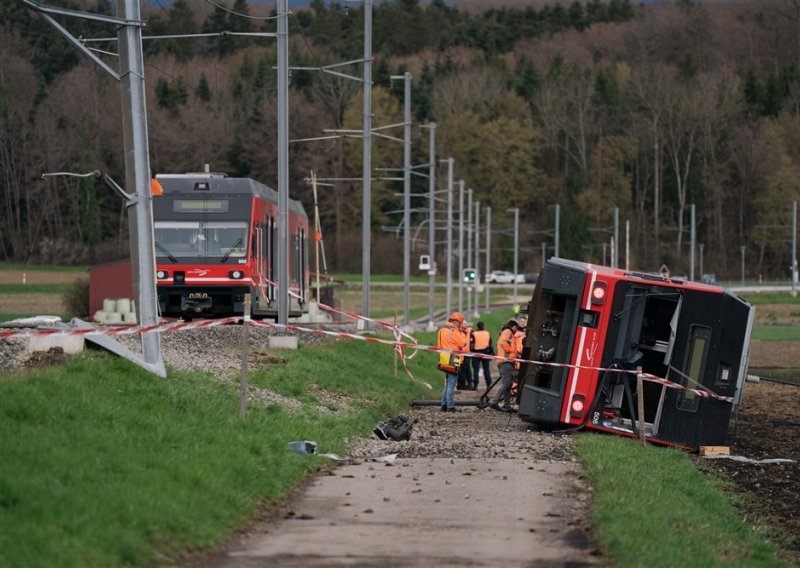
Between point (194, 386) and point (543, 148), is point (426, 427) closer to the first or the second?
point (194, 386)

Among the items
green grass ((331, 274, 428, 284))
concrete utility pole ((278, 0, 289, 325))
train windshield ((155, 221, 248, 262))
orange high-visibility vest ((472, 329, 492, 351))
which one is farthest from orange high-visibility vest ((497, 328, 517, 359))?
green grass ((331, 274, 428, 284))

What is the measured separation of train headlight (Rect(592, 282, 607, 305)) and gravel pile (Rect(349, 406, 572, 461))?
1941mm

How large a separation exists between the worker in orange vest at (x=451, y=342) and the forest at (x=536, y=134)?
56.3 m

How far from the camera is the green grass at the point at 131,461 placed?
10.2m

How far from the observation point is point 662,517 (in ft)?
42.8

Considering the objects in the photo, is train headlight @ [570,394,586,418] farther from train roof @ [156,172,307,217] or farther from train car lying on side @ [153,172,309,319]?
train roof @ [156,172,307,217]

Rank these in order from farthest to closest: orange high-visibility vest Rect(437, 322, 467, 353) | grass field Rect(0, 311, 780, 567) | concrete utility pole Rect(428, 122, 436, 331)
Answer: concrete utility pole Rect(428, 122, 436, 331)
orange high-visibility vest Rect(437, 322, 467, 353)
grass field Rect(0, 311, 780, 567)

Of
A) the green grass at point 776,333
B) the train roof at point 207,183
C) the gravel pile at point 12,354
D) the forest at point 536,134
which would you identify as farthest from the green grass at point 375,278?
the gravel pile at point 12,354

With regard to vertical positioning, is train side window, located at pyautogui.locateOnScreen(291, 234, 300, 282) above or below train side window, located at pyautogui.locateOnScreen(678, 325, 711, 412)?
below

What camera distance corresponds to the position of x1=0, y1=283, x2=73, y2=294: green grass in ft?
219

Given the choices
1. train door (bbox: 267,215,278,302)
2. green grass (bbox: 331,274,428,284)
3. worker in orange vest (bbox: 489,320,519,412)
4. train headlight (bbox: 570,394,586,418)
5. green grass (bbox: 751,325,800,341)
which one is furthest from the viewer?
green grass (bbox: 331,274,428,284)

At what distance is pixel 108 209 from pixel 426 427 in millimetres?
76474

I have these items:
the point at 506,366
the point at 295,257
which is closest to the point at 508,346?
the point at 506,366

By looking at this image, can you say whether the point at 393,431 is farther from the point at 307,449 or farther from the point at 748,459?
the point at 748,459
